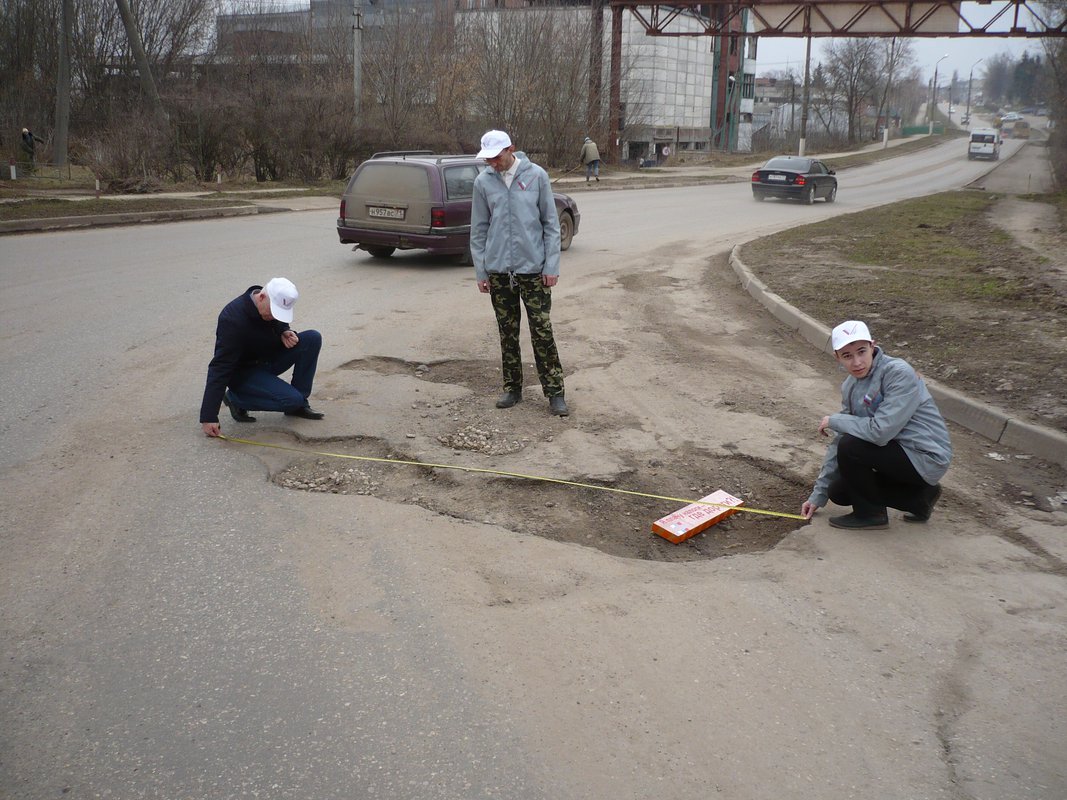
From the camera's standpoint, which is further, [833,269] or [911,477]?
[833,269]

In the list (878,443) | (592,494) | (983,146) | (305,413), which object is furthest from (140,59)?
(983,146)

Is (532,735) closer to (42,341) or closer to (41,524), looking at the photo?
(41,524)

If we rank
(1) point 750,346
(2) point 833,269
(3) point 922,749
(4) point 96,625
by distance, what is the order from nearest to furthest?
(3) point 922,749
(4) point 96,625
(1) point 750,346
(2) point 833,269

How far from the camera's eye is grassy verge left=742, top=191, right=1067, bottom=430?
763cm

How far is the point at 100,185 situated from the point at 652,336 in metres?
19.9

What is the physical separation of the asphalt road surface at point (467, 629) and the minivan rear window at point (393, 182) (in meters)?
6.35

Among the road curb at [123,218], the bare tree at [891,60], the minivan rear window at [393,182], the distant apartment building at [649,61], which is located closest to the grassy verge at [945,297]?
the minivan rear window at [393,182]

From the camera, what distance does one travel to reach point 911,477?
4.75 m

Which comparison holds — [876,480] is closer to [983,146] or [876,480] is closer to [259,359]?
[259,359]

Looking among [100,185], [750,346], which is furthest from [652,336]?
[100,185]

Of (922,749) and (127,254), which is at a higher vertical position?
(127,254)

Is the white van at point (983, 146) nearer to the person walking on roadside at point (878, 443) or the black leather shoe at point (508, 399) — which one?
the black leather shoe at point (508, 399)

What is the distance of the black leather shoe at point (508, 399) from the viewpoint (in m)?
6.82

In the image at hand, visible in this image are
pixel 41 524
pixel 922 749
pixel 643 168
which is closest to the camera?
pixel 922 749
